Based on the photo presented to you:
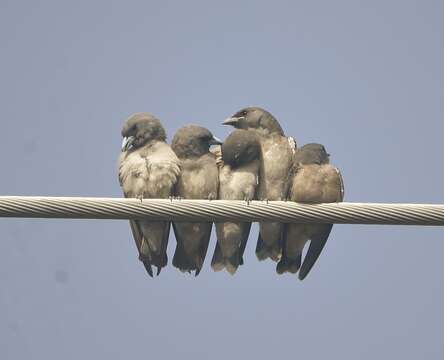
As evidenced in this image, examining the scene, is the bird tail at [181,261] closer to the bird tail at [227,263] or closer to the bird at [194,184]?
the bird at [194,184]

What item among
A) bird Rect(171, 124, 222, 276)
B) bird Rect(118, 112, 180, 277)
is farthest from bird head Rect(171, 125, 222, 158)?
bird Rect(118, 112, 180, 277)

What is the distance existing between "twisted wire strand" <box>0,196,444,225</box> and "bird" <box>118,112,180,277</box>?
7.55 ft

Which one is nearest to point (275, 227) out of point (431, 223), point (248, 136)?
point (248, 136)

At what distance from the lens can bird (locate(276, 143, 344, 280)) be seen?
10305mm

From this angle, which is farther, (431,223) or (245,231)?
(245,231)

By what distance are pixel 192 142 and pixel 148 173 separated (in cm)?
75

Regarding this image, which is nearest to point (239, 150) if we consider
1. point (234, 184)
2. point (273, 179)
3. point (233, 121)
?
point (234, 184)

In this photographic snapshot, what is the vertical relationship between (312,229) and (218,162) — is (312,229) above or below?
below

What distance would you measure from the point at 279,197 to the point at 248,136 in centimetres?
72

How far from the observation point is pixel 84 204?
7.98 meters

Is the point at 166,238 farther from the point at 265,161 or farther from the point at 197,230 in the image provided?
the point at 265,161

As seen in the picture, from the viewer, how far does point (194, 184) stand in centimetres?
1077

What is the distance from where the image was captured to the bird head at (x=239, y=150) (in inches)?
433

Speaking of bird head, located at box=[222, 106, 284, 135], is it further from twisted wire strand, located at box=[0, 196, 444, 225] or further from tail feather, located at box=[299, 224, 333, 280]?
twisted wire strand, located at box=[0, 196, 444, 225]
